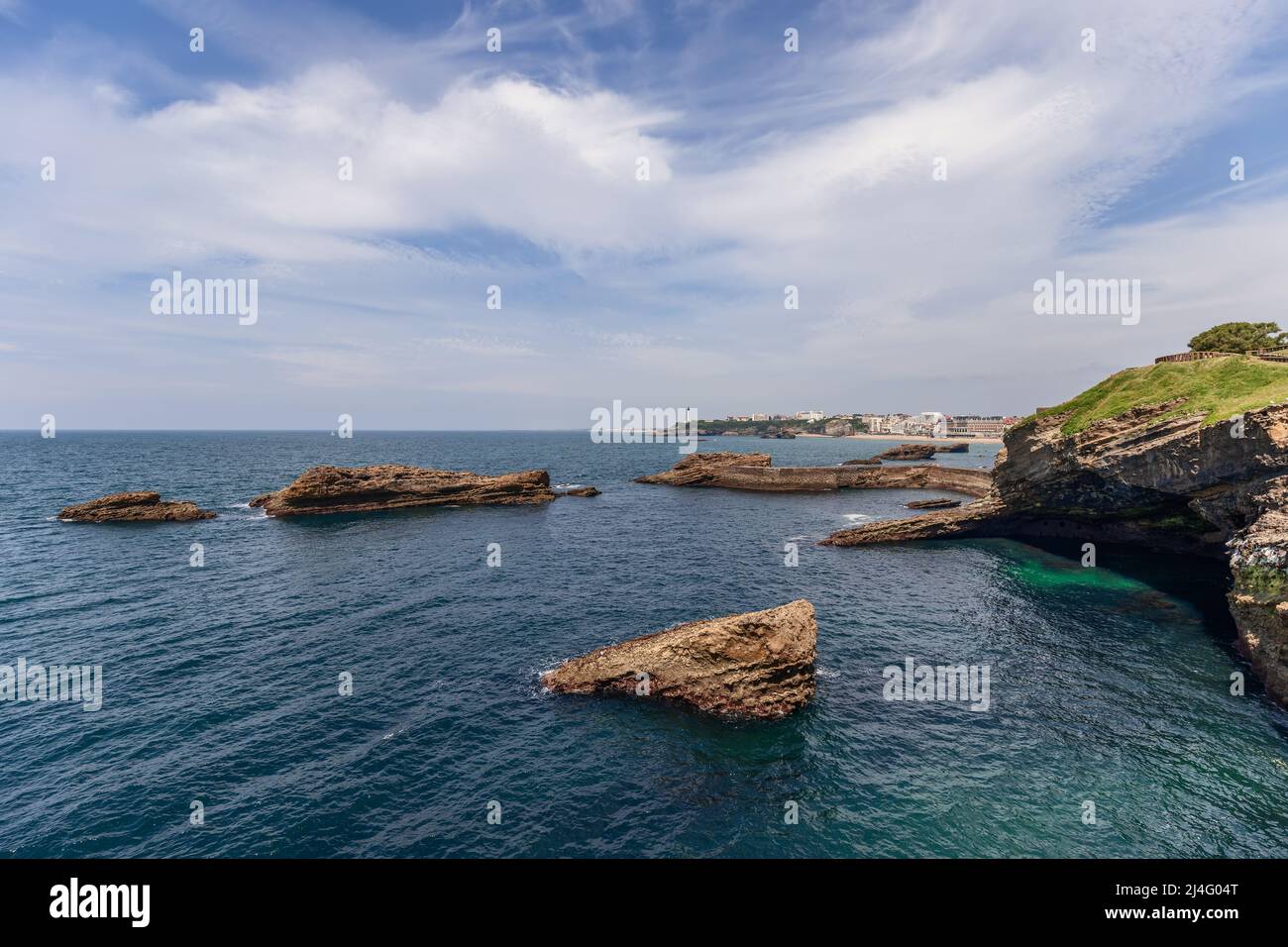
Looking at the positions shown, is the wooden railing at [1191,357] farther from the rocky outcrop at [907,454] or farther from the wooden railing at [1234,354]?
the rocky outcrop at [907,454]

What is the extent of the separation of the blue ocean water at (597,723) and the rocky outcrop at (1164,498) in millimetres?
3199

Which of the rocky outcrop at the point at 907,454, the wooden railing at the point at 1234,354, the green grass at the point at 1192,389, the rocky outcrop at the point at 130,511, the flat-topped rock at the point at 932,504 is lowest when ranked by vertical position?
the flat-topped rock at the point at 932,504

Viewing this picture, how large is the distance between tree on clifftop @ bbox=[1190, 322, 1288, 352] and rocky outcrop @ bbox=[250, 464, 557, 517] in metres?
81.3

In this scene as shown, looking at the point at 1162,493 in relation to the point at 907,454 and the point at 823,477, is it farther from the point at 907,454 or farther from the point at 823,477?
the point at 907,454

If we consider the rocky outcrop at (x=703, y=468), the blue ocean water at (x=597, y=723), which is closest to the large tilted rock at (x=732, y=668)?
the blue ocean water at (x=597, y=723)

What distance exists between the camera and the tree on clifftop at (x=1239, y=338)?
4597 centimetres

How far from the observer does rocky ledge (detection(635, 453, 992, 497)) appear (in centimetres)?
10019

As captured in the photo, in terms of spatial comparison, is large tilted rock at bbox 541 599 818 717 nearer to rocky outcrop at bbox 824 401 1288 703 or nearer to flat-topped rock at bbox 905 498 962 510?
rocky outcrop at bbox 824 401 1288 703

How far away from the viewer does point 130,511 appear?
66562 millimetres

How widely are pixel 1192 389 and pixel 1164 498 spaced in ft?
30.0

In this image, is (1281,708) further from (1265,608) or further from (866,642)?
(866,642)

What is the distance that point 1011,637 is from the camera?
33.4 meters

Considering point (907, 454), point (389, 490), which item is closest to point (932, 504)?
point (907, 454)
